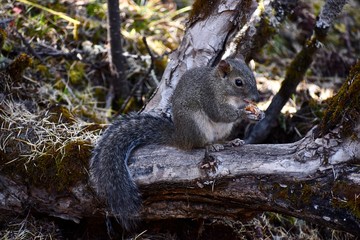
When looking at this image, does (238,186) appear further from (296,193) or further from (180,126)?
(180,126)

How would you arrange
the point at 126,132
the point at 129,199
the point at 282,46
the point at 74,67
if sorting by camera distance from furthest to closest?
the point at 282,46 → the point at 74,67 → the point at 126,132 → the point at 129,199

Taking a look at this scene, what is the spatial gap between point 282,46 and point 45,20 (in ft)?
8.54

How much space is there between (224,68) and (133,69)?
1836mm

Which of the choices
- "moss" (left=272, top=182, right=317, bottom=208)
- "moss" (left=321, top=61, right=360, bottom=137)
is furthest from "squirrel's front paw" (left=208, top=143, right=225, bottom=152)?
"moss" (left=321, top=61, right=360, bottom=137)

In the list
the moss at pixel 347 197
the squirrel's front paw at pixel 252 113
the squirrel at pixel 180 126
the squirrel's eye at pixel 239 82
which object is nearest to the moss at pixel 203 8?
the squirrel at pixel 180 126

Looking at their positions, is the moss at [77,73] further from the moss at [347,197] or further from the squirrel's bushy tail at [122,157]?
the moss at [347,197]

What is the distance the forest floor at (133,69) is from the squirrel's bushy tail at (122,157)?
0.43 m

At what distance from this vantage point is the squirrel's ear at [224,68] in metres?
3.27

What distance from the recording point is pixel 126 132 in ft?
10.2

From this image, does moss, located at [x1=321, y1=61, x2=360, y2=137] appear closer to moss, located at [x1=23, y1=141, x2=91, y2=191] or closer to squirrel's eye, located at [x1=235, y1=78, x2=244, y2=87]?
squirrel's eye, located at [x1=235, y1=78, x2=244, y2=87]

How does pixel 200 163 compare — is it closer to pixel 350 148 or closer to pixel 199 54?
pixel 350 148

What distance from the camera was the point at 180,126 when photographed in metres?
3.16

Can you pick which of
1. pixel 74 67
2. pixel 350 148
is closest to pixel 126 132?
pixel 350 148

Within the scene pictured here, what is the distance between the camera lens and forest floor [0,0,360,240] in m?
3.34
